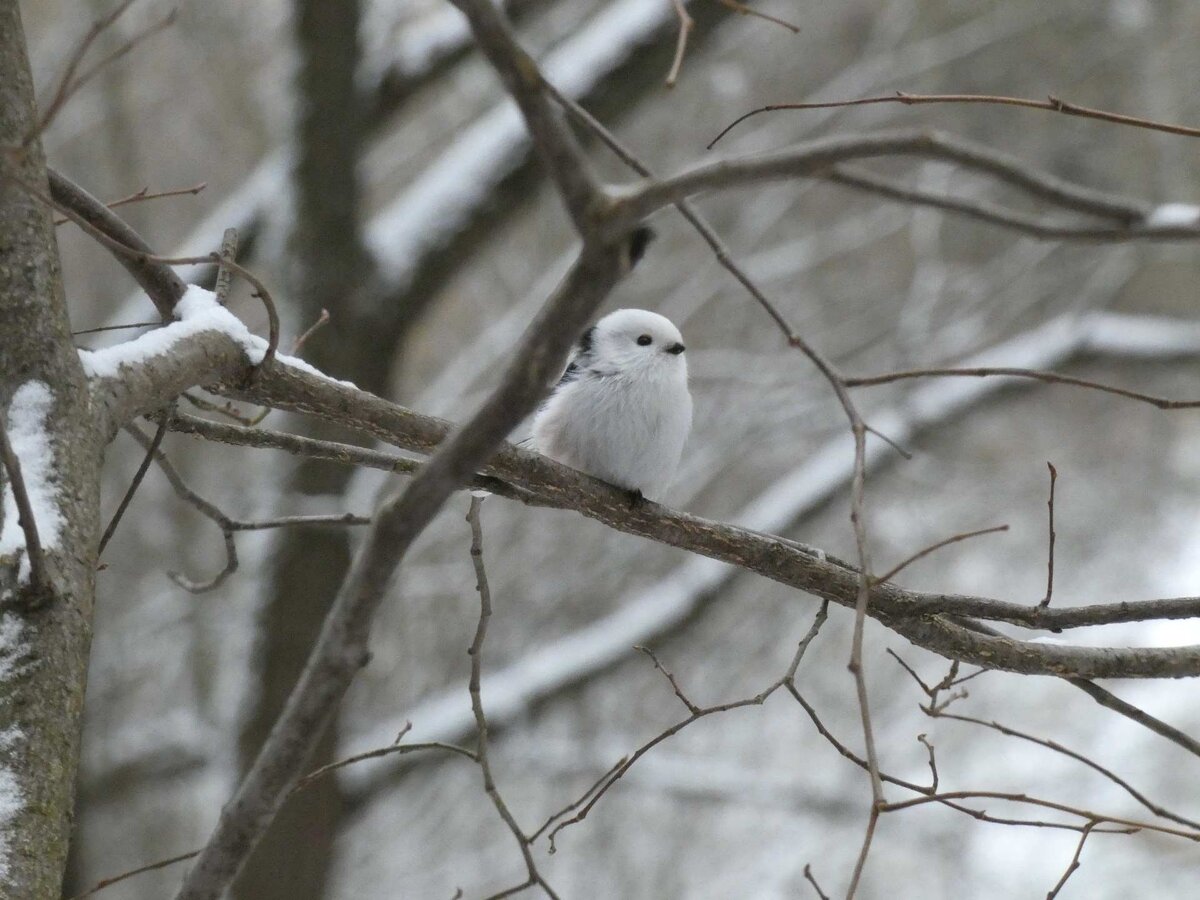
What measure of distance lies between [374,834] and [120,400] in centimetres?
580

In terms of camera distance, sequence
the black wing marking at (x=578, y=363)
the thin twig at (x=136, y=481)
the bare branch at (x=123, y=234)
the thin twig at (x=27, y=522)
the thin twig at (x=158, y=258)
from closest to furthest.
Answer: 1. the thin twig at (x=27, y=522)
2. the thin twig at (x=158, y=258)
3. the thin twig at (x=136, y=481)
4. the bare branch at (x=123, y=234)
5. the black wing marking at (x=578, y=363)

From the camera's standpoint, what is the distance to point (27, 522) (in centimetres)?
106

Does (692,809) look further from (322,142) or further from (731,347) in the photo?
(322,142)

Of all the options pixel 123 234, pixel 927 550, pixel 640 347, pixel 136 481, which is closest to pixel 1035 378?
pixel 927 550

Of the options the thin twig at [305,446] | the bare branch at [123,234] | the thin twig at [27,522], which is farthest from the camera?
the thin twig at [305,446]

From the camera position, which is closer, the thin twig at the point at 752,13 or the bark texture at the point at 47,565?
the bark texture at the point at 47,565

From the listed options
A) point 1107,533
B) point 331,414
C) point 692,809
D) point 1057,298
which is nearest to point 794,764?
point 692,809

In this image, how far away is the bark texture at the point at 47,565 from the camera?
3.51 feet

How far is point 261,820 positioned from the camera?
1049mm

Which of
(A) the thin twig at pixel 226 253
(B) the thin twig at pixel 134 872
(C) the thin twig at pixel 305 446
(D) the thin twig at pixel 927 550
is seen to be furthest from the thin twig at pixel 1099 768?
(A) the thin twig at pixel 226 253

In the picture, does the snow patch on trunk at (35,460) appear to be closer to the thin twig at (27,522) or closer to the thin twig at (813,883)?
the thin twig at (27,522)

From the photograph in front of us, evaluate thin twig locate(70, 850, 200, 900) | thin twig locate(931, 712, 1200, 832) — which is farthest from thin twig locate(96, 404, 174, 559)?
thin twig locate(931, 712, 1200, 832)

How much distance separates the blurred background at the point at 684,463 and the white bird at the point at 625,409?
219cm

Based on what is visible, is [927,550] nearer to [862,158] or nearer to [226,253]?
[862,158]
